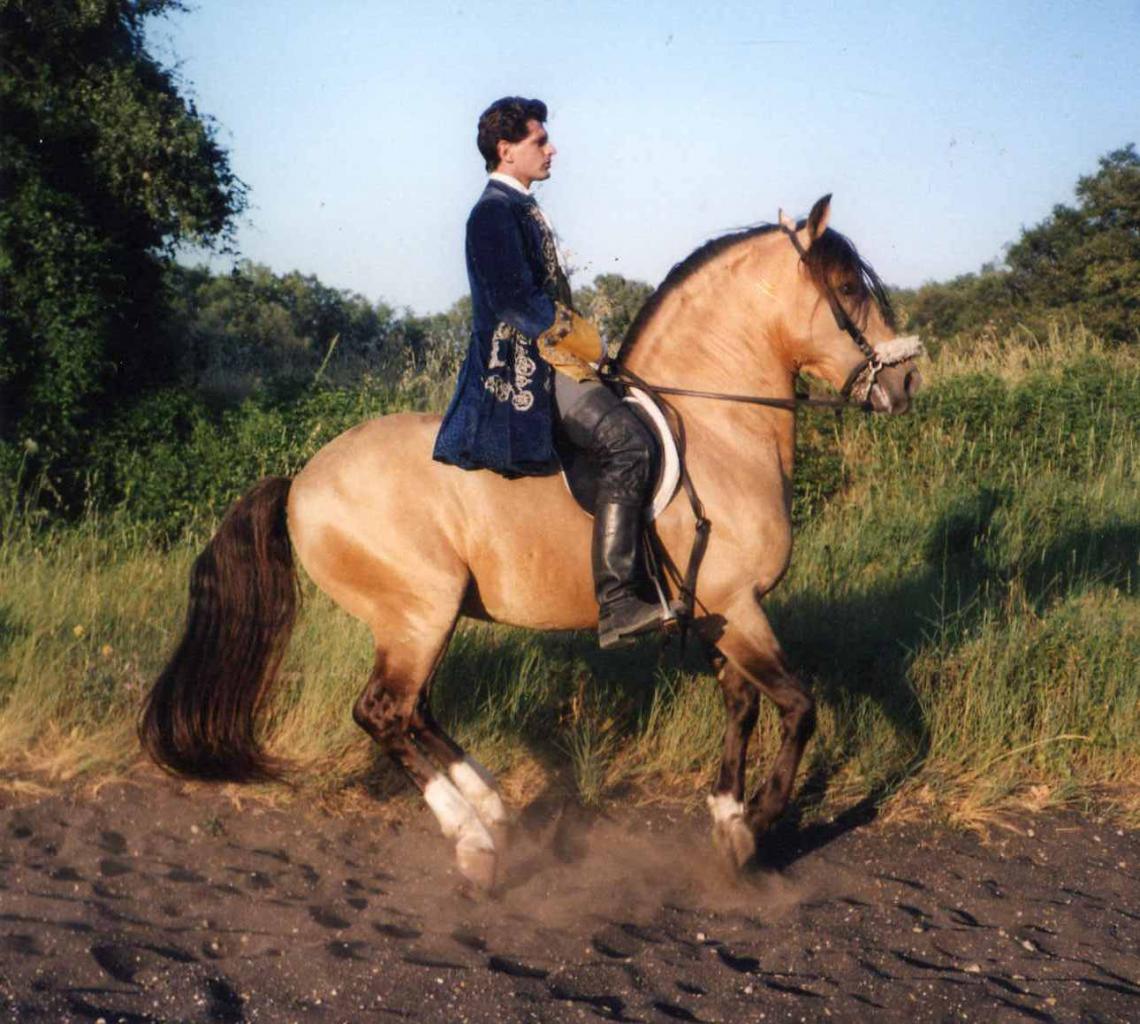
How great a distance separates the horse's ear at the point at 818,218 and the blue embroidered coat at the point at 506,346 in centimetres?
97

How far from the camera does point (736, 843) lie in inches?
195

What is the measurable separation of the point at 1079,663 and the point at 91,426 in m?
8.22

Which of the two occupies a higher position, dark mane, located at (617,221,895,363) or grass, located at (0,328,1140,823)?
dark mane, located at (617,221,895,363)

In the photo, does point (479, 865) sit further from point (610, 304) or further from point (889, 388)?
point (610, 304)

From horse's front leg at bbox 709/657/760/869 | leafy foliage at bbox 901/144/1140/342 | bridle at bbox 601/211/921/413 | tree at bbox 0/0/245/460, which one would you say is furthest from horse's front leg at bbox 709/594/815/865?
leafy foliage at bbox 901/144/1140/342

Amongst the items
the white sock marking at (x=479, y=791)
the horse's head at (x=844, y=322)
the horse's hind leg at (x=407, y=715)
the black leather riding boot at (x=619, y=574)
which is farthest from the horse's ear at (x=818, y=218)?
the white sock marking at (x=479, y=791)

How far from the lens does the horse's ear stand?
15.9ft

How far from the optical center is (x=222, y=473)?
971cm

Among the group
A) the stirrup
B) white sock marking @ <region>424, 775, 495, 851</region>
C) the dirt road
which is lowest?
the dirt road

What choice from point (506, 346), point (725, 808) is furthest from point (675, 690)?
point (506, 346)

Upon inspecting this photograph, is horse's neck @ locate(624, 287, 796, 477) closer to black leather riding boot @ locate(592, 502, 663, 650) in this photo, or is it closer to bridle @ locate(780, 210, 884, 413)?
bridle @ locate(780, 210, 884, 413)

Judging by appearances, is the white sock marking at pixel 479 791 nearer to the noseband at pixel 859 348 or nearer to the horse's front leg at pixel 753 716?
the horse's front leg at pixel 753 716

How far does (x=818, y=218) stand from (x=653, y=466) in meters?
1.14

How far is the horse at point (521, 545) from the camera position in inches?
192
